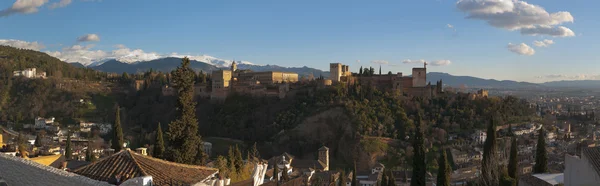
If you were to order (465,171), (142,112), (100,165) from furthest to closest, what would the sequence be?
1. (142,112)
2. (465,171)
3. (100,165)

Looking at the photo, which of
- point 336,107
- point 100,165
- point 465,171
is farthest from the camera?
point 336,107

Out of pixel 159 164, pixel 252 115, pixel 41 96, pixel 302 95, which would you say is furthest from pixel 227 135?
pixel 159 164

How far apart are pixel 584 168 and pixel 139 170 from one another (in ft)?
41.9

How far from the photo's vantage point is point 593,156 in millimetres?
14031

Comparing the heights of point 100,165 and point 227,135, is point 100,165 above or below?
A: above

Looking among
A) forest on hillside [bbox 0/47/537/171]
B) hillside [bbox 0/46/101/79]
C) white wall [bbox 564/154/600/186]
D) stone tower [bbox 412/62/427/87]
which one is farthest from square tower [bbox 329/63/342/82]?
hillside [bbox 0/46/101/79]

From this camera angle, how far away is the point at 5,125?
72.4 m

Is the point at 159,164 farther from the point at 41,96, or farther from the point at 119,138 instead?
the point at 41,96

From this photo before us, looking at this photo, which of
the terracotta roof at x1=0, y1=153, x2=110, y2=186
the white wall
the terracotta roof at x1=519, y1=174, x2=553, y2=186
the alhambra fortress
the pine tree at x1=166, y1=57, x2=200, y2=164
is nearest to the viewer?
the terracotta roof at x1=0, y1=153, x2=110, y2=186

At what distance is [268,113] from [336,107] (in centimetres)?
1132

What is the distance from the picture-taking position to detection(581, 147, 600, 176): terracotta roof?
13629 millimetres

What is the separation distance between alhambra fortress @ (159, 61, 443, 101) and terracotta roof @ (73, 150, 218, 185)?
58580 millimetres

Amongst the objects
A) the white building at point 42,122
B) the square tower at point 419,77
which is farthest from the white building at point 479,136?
the white building at point 42,122

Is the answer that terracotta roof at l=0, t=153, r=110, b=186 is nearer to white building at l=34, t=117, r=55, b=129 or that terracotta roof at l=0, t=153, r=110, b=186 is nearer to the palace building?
the palace building
